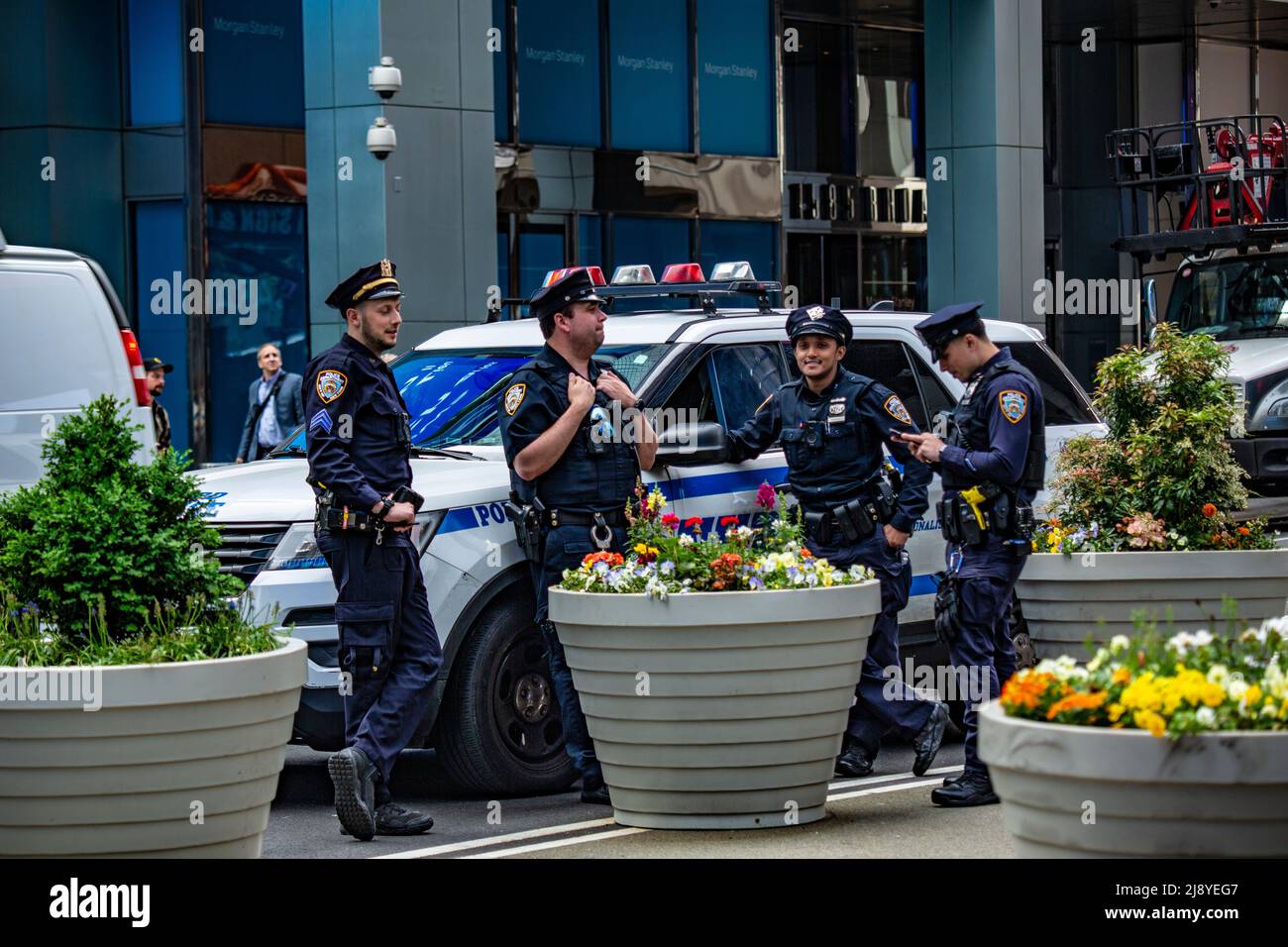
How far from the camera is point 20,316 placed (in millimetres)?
9008

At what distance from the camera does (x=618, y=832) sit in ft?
23.1

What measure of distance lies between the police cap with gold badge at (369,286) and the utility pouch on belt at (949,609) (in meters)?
2.38

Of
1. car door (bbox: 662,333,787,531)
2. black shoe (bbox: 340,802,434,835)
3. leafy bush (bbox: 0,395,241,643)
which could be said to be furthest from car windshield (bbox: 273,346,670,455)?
leafy bush (bbox: 0,395,241,643)

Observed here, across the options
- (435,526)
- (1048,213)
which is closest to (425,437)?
(435,526)

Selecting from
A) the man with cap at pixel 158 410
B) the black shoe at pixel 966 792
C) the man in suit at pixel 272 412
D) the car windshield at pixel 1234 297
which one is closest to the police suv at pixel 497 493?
the black shoe at pixel 966 792

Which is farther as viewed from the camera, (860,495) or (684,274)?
(684,274)

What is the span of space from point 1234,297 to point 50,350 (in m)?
10.7

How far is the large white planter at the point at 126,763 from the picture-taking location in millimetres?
5113

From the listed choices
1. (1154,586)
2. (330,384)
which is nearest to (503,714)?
(330,384)

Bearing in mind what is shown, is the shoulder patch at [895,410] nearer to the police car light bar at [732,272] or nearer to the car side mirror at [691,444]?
the car side mirror at [691,444]

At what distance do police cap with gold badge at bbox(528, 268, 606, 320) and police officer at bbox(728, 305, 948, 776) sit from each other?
2.94 ft

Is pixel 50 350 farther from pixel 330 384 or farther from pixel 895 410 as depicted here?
pixel 895 410
